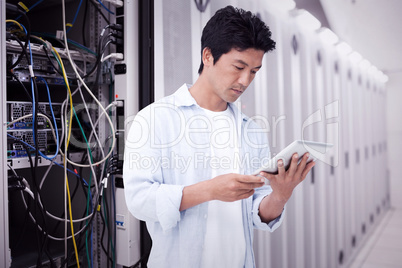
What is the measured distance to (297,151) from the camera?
2.54ft

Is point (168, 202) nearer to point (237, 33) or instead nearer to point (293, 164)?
point (293, 164)

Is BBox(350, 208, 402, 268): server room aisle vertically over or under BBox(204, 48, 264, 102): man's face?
under

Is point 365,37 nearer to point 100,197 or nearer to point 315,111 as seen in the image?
point 315,111

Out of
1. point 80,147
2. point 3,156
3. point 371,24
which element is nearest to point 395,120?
point 371,24

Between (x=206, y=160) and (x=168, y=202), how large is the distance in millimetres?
247

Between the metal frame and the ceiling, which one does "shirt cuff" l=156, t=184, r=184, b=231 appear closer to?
the metal frame

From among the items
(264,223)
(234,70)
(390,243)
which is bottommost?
(390,243)

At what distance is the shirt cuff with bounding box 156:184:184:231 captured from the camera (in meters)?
0.90

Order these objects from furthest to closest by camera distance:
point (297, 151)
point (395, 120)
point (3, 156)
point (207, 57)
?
point (395, 120) < point (207, 57) < point (3, 156) < point (297, 151)

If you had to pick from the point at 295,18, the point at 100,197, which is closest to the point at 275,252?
the point at 100,197

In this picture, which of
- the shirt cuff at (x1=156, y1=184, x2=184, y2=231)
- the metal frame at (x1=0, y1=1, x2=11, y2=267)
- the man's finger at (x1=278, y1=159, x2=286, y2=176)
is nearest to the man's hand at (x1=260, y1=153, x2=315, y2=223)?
the man's finger at (x1=278, y1=159, x2=286, y2=176)

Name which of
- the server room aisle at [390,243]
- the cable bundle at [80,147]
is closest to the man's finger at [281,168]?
the cable bundle at [80,147]

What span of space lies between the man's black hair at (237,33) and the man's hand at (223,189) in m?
0.51

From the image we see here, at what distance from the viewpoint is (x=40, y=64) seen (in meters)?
1.32
